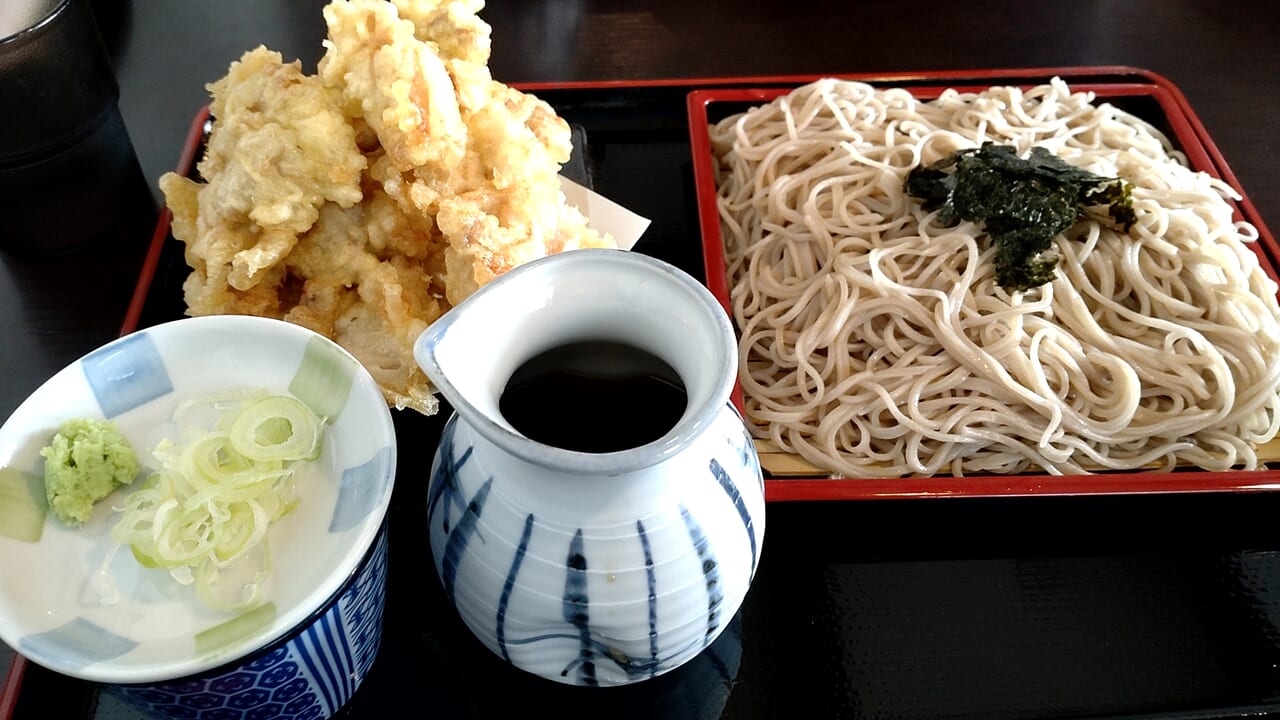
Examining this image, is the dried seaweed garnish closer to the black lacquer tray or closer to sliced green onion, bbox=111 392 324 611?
the black lacquer tray

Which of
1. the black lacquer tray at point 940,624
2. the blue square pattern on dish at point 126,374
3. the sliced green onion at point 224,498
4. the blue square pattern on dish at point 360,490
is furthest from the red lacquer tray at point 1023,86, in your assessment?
the blue square pattern on dish at point 126,374

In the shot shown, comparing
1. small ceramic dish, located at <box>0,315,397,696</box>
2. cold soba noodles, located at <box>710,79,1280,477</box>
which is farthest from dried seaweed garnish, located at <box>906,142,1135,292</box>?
small ceramic dish, located at <box>0,315,397,696</box>

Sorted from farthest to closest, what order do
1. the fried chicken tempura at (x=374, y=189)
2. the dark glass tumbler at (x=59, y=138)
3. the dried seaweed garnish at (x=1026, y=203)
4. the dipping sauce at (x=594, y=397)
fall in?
the dried seaweed garnish at (x=1026, y=203) < the dark glass tumbler at (x=59, y=138) < the fried chicken tempura at (x=374, y=189) < the dipping sauce at (x=594, y=397)

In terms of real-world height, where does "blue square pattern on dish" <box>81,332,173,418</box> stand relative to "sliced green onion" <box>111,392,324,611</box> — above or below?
above

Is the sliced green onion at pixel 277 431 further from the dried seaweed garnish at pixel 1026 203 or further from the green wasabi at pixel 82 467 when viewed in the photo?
the dried seaweed garnish at pixel 1026 203

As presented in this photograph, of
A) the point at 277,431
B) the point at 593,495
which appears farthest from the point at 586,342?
the point at 277,431

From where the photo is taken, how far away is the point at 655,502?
96 cm

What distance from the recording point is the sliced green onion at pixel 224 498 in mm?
1043

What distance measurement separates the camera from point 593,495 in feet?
3.05

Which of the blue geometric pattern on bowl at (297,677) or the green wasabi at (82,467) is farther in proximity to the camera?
the green wasabi at (82,467)

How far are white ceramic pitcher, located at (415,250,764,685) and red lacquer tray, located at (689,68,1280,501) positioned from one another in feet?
1.32

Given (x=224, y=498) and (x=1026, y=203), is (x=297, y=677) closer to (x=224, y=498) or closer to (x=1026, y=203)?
(x=224, y=498)

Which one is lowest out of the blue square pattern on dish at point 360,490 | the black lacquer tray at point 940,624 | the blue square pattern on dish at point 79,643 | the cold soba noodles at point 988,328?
the black lacquer tray at point 940,624

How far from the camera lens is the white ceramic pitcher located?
92 centimetres
